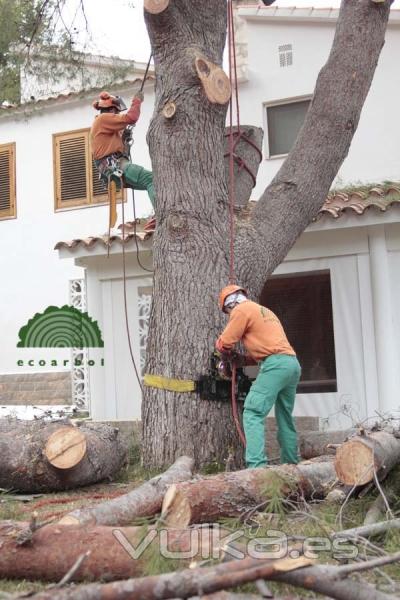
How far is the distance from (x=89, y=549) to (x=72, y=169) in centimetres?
1252

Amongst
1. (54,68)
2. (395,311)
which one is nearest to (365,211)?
(395,311)

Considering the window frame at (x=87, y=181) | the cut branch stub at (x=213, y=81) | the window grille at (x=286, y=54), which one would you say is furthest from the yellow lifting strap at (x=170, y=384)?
the window grille at (x=286, y=54)

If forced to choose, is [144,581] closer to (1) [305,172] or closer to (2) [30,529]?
(2) [30,529]

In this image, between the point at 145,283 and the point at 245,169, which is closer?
the point at 245,169

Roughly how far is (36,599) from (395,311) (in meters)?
7.14

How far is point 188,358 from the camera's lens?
666cm

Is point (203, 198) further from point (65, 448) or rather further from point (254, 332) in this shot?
point (65, 448)

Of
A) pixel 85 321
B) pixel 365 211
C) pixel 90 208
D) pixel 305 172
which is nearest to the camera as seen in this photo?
pixel 305 172

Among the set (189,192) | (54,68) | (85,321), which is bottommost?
(85,321)

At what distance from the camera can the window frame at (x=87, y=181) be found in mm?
15180

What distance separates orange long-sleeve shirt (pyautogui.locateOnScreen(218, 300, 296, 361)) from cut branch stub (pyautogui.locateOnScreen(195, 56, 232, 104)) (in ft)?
6.30

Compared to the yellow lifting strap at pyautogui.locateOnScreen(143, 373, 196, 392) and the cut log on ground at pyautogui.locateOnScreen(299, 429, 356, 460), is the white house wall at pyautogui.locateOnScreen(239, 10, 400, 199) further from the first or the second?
the yellow lifting strap at pyautogui.locateOnScreen(143, 373, 196, 392)

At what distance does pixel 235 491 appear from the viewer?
4852 mm

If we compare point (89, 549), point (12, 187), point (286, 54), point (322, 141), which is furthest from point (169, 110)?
point (12, 187)
